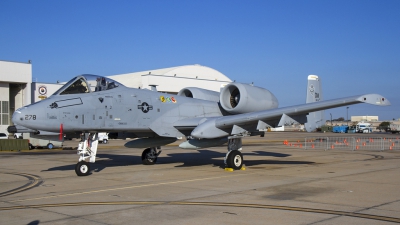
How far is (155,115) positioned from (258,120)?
12.7ft

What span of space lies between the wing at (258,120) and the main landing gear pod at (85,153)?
3.46 m

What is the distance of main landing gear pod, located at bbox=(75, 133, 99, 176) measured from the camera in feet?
45.8

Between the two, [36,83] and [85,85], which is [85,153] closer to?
[85,85]

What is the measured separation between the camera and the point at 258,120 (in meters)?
14.8

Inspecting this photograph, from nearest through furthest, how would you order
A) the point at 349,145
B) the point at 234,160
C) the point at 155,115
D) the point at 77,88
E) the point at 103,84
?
the point at 77,88 < the point at 103,84 < the point at 234,160 < the point at 155,115 < the point at 349,145

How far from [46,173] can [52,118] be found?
2.83 m

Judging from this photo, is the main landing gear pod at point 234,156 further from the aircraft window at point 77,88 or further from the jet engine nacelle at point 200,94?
the aircraft window at point 77,88

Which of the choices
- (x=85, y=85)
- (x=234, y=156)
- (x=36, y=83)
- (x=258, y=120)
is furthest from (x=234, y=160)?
(x=36, y=83)

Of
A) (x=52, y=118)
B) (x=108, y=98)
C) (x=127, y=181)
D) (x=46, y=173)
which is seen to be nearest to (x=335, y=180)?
(x=127, y=181)

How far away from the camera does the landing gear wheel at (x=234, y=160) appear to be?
50.7ft

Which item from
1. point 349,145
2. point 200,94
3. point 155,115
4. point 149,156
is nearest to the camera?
point 155,115

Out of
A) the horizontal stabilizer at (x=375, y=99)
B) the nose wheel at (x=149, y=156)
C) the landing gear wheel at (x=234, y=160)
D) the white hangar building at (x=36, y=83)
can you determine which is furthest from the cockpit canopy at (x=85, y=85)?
the white hangar building at (x=36, y=83)

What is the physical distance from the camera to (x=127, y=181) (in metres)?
12.7

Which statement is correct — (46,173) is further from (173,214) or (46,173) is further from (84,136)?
(173,214)
